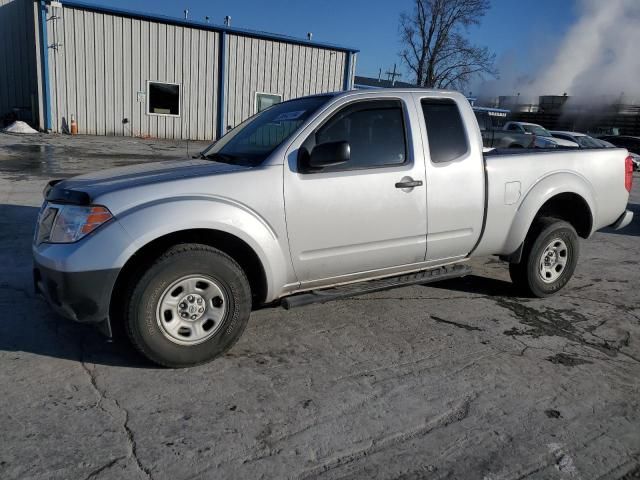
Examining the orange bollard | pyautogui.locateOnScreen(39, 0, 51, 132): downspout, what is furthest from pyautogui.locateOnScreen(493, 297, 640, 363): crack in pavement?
pyautogui.locateOnScreen(39, 0, 51, 132): downspout

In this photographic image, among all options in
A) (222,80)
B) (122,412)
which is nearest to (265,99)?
(222,80)

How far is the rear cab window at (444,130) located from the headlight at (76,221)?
2.51m

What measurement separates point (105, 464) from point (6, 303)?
2.49m

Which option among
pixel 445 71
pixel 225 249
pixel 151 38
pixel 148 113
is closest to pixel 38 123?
pixel 148 113

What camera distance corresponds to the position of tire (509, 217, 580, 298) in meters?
4.91

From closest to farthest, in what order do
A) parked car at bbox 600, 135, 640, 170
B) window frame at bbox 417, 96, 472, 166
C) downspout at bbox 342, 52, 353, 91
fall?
window frame at bbox 417, 96, 472, 166 < parked car at bbox 600, 135, 640, 170 < downspout at bbox 342, 52, 353, 91

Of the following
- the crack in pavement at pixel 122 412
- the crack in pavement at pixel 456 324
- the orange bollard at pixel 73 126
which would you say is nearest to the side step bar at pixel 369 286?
the crack in pavement at pixel 456 324

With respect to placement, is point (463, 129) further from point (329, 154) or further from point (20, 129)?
point (20, 129)

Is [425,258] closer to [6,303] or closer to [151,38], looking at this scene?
[6,303]

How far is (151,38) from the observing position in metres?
21.1

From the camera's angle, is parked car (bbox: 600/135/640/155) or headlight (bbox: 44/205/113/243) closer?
headlight (bbox: 44/205/113/243)

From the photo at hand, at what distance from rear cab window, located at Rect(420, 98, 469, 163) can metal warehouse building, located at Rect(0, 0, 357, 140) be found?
19.2 meters

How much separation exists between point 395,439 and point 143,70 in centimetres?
2136

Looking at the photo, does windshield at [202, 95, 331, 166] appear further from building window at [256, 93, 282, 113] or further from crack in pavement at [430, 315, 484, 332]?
building window at [256, 93, 282, 113]
